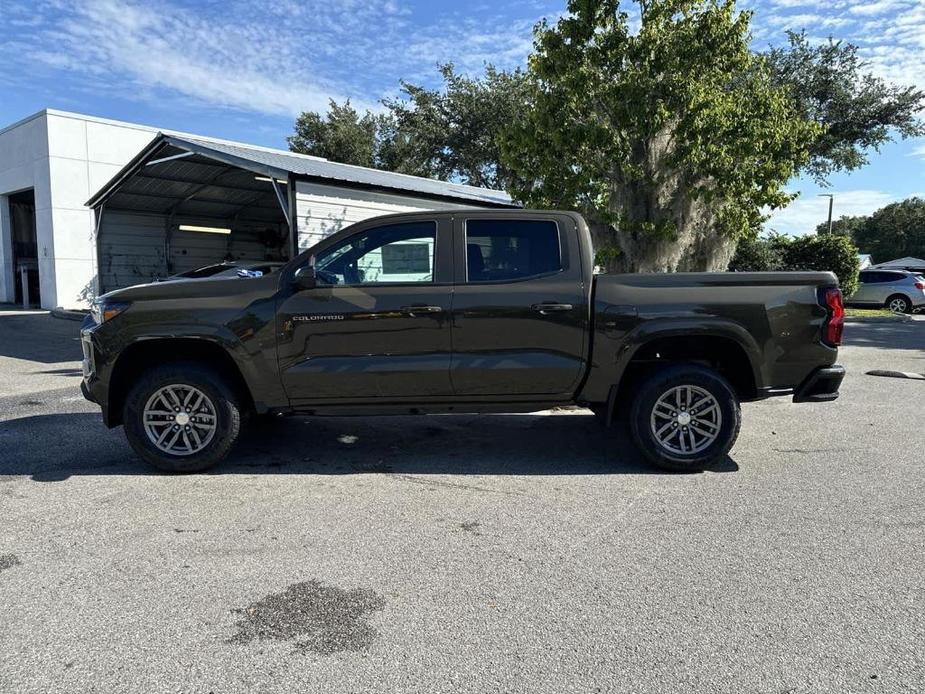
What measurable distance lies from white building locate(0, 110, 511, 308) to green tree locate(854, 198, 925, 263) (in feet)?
212

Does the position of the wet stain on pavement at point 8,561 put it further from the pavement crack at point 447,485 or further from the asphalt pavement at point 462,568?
the pavement crack at point 447,485

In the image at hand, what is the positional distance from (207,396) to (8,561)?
1.73 metres

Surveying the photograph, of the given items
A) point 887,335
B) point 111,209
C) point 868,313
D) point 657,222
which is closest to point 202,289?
point 657,222

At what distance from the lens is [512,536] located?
3.92 m

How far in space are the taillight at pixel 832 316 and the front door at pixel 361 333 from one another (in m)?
2.89

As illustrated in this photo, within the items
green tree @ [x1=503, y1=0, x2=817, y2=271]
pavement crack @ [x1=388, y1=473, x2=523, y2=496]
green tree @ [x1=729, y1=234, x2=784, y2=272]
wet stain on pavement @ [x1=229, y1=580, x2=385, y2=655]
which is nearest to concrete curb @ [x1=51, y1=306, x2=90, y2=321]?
green tree @ [x1=503, y1=0, x2=817, y2=271]

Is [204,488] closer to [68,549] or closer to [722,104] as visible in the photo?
[68,549]

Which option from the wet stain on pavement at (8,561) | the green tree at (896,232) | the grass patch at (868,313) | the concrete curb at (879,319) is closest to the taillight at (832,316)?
the wet stain on pavement at (8,561)

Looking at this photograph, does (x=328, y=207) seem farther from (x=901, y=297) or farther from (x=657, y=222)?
(x=901, y=297)

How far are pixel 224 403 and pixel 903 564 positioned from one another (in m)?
4.50

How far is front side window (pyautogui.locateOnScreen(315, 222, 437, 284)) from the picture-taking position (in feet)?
16.7

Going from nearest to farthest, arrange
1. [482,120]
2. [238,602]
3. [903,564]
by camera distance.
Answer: [238,602] → [903,564] → [482,120]

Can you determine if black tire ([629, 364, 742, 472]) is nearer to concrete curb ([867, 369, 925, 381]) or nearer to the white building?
concrete curb ([867, 369, 925, 381])

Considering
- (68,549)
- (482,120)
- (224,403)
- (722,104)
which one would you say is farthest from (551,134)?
(482,120)
